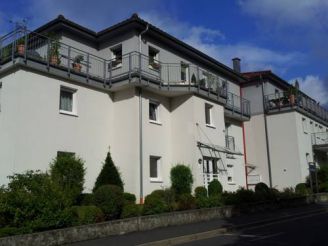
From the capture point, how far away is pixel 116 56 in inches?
882

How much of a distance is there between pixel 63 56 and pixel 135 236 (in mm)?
9816

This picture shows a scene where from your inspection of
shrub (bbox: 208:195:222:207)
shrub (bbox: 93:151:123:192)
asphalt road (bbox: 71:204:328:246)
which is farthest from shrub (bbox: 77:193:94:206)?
shrub (bbox: 208:195:222:207)

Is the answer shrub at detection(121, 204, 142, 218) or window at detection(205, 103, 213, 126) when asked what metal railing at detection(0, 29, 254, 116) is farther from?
shrub at detection(121, 204, 142, 218)

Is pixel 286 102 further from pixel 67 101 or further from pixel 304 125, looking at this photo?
pixel 67 101

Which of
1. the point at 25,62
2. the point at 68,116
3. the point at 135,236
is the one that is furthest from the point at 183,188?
the point at 25,62

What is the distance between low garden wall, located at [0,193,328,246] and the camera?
35.5ft

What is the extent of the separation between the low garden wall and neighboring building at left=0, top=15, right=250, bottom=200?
382cm

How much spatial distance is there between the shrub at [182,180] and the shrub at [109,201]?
643cm

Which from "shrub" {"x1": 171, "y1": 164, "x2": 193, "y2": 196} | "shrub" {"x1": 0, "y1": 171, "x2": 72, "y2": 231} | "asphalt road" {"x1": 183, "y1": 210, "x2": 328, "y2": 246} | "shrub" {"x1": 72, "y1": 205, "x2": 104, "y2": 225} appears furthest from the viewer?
"shrub" {"x1": 171, "y1": 164, "x2": 193, "y2": 196}

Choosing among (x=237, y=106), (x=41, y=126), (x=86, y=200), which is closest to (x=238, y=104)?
(x=237, y=106)

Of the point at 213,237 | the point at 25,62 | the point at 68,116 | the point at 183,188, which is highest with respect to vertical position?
the point at 25,62

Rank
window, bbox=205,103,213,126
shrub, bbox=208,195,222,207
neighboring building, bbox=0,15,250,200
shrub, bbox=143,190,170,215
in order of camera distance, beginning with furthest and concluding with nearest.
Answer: window, bbox=205,103,213,126 < shrub, bbox=208,195,222,207 < neighboring building, bbox=0,15,250,200 < shrub, bbox=143,190,170,215

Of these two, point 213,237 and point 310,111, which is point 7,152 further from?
point 310,111

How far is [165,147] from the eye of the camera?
22.2 m
